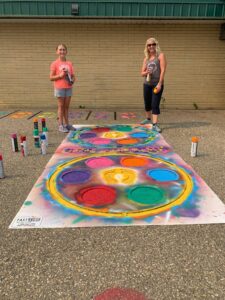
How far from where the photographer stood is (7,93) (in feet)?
33.7

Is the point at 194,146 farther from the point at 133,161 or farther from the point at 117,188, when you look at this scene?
the point at 117,188

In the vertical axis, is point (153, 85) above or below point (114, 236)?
above

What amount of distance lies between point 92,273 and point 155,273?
1.72 feet

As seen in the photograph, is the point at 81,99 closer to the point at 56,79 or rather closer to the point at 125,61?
the point at 125,61

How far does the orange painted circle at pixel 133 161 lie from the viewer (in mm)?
4641

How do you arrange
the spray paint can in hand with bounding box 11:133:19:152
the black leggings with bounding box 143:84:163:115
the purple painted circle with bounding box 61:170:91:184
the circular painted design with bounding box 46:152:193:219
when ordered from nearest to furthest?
the circular painted design with bounding box 46:152:193:219, the purple painted circle with bounding box 61:170:91:184, the spray paint can in hand with bounding box 11:133:19:152, the black leggings with bounding box 143:84:163:115

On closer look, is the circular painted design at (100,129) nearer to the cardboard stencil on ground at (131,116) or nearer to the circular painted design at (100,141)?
the circular painted design at (100,141)

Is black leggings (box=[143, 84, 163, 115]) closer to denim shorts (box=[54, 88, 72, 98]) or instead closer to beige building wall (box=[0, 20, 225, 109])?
denim shorts (box=[54, 88, 72, 98])

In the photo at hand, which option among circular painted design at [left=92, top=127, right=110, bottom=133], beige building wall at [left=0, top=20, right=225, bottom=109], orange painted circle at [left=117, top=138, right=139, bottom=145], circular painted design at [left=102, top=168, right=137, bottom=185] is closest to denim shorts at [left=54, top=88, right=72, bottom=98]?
circular painted design at [left=92, top=127, right=110, bottom=133]

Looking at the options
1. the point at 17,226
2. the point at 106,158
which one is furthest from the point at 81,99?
the point at 17,226

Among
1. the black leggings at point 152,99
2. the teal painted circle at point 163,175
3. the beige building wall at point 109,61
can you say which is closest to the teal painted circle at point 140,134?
the black leggings at point 152,99

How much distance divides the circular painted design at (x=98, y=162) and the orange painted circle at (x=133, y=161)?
0.22 m

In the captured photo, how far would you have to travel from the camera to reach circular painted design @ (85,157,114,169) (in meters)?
4.55

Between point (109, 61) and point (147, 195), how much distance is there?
7.37 meters
